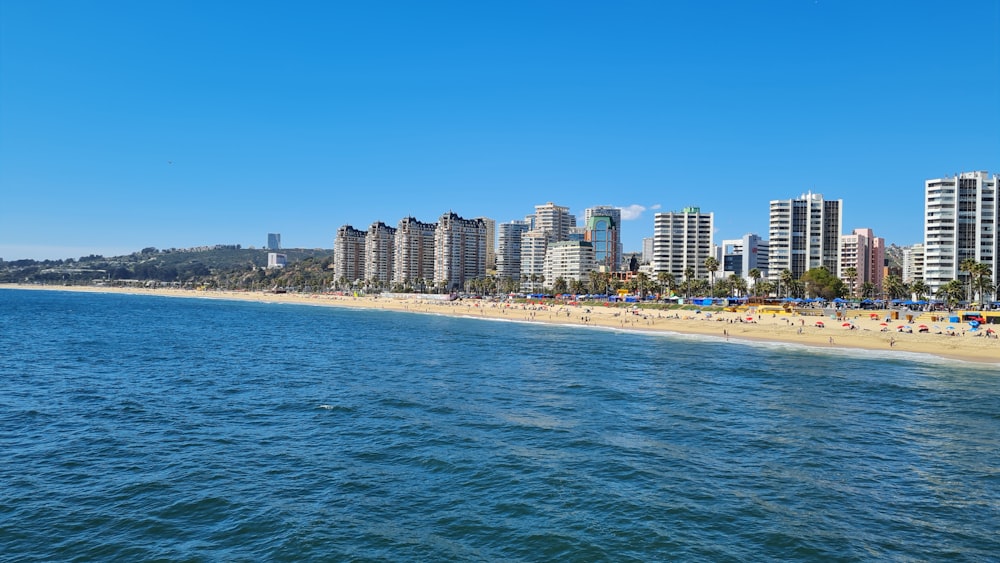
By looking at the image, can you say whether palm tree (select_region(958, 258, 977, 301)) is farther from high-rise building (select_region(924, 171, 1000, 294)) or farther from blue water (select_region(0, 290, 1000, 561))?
blue water (select_region(0, 290, 1000, 561))

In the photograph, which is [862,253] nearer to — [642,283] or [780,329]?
[642,283]

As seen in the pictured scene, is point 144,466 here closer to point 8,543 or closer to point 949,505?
point 8,543

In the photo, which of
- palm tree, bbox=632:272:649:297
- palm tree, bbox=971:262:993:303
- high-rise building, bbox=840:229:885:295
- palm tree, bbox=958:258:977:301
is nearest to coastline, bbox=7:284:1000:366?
palm tree, bbox=971:262:993:303

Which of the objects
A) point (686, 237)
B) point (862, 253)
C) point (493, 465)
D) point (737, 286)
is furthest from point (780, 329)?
point (862, 253)

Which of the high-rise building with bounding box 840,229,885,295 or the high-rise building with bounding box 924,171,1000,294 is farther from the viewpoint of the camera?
the high-rise building with bounding box 840,229,885,295

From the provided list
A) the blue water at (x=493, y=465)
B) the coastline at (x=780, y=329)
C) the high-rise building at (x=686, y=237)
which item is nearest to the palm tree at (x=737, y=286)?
the coastline at (x=780, y=329)
